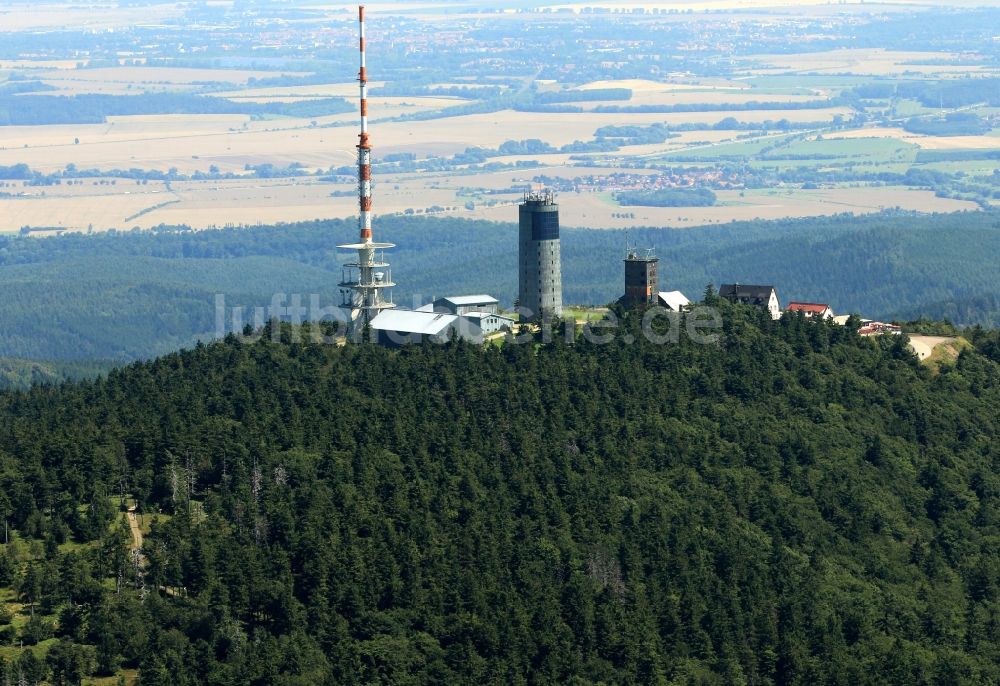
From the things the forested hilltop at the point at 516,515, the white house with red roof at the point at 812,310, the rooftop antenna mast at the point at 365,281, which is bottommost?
the forested hilltop at the point at 516,515

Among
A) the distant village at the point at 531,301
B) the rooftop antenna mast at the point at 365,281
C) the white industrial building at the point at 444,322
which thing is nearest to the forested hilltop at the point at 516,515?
the white industrial building at the point at 444,322

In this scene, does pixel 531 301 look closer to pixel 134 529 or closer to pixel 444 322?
pixel 444 322

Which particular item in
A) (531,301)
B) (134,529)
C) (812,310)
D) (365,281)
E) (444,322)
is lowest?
(134,529)

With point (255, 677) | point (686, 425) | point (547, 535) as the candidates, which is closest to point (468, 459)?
point (547, 535)

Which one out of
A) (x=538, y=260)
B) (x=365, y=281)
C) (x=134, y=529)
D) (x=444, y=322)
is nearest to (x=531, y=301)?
(x=538, y=260)

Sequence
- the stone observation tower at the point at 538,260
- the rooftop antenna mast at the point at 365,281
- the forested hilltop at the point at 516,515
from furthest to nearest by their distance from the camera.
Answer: the stone observation tower at the point at 538,260
the rooftop antenna mast at the point at 365,281
the forested hilltop at the point at 516,515

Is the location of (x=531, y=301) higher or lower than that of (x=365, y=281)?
lower

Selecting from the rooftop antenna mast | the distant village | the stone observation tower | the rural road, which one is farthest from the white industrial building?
the rural road

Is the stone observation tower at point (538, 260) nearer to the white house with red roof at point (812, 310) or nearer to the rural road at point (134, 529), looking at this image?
the white house with red roof at point (812, 310)
